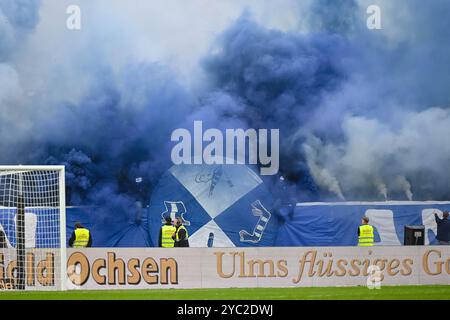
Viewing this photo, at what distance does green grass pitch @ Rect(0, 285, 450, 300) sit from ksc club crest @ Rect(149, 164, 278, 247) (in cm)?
480

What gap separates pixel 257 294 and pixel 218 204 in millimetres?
6205

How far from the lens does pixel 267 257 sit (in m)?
19.0

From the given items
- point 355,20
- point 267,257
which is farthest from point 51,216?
point 355,20

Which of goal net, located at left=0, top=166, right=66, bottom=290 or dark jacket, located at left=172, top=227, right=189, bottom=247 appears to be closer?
goal net, located at left=0, top=166, right=66, bottom=290

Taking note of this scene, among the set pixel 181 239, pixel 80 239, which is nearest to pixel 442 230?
pixel 181 239

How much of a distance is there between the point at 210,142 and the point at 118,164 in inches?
78.7

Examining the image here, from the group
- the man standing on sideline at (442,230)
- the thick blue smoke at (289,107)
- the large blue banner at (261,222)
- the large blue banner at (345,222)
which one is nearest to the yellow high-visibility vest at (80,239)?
the large blue banner at (261,222)

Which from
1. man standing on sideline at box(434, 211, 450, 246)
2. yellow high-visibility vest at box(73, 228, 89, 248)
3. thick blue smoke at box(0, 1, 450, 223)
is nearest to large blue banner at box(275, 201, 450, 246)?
man standing on sideline at box(434, 211, 450, 246)

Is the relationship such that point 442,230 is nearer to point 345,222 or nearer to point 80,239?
point 345,222

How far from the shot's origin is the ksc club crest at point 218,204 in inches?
912

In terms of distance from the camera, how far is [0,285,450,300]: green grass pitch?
55.0 ft

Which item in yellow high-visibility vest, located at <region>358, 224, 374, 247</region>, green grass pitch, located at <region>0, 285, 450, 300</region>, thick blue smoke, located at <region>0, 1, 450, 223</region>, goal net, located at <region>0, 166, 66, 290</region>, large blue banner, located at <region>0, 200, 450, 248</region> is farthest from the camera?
thick blue smoke, located at <region>0, 1, 450, 223</region>

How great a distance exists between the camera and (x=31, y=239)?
19.1 m

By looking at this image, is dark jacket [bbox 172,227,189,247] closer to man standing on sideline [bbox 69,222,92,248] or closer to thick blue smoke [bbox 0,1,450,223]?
man standing on sideline [bbox 69,222,92,248]
